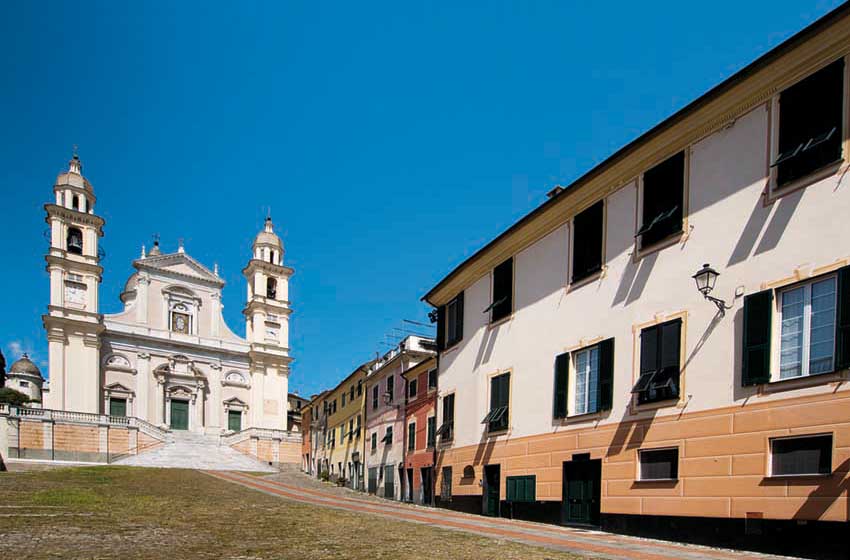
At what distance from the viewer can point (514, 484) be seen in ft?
56.3

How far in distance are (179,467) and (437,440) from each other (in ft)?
93.5

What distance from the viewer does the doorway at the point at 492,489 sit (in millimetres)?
18344

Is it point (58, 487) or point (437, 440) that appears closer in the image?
point (58, 487)

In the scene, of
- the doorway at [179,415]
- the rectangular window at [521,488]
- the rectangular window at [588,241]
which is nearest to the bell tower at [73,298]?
the doorway at [179,415]

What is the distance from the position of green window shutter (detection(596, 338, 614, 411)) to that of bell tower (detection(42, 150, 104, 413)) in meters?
48.1

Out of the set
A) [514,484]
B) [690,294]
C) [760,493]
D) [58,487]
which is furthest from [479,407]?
[58,487]

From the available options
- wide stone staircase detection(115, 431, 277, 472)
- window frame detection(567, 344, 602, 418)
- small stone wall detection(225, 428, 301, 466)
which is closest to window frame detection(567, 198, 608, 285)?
window frame detection(567, 344, 602, 418)

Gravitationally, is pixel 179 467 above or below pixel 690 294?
below

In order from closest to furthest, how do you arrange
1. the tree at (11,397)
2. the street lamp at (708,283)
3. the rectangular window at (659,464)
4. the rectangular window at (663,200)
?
the street lamp at (708,283)
the rectangular window at (659,464)
the rectangular window at (663,200)
the tree at (11,397)

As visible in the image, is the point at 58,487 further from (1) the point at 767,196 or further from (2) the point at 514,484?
(1) the point at 767,196

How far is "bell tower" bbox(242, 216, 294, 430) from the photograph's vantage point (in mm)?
60688

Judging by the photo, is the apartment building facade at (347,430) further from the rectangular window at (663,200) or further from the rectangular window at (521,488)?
the rectangular window at (663,200)

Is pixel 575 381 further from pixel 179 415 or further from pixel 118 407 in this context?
pixel 179 415

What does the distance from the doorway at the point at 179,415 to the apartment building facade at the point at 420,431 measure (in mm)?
35389
